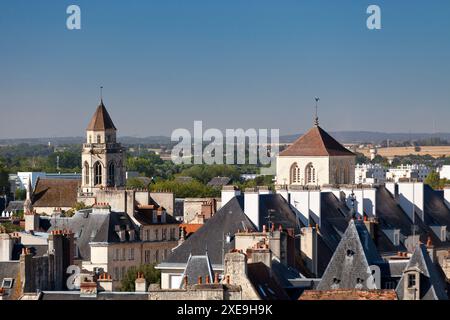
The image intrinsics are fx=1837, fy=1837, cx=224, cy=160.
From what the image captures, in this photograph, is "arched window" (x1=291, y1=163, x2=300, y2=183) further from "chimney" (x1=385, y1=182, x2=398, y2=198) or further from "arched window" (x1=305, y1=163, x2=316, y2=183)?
"chimney" (x1=385, y1=182, x2=398, y2=198)

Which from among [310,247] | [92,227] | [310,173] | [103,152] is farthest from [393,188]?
[103,152]

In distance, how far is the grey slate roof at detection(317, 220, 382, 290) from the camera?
44219 millimetres

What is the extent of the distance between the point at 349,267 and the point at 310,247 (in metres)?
15.3

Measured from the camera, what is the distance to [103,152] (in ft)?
505

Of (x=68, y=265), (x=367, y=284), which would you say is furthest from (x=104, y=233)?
(x=367, y=284)

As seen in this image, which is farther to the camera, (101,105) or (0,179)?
(0,179)

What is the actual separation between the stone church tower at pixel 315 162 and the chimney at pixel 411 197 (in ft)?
32.8

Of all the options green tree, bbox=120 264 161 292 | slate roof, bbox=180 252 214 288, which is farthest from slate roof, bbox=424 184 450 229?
slate roof, bbox=180 252 214 288

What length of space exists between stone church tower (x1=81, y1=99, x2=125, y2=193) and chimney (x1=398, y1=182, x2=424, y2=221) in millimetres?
70391

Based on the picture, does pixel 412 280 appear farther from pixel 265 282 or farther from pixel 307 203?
pixel 307 203

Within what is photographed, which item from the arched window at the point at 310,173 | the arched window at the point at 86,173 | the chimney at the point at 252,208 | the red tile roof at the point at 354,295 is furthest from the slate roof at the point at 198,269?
the arched window at the point at 86,173
